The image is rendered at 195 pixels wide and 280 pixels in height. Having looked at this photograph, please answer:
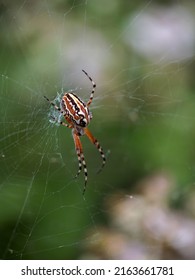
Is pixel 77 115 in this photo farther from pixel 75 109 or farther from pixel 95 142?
pixel 95 142

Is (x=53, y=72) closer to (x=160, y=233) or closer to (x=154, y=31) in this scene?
(x=154, y=31)

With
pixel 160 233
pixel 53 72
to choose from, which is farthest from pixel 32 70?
pixel 160 233

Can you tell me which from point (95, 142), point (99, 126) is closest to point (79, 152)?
point (95, 142)

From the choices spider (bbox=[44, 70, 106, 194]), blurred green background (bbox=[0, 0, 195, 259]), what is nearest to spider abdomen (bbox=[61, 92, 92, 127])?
spider (bbox=[44, 70, 106, 194])

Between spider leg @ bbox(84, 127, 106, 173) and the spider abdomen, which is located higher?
spider leg @ bbox(84, 127, 106, 173)

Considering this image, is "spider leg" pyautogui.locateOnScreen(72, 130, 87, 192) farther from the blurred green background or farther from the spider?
the blurred green background

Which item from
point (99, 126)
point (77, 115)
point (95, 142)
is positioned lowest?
point (77, 115)

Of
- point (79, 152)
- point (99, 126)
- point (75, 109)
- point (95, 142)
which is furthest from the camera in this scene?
point (99, 126)
